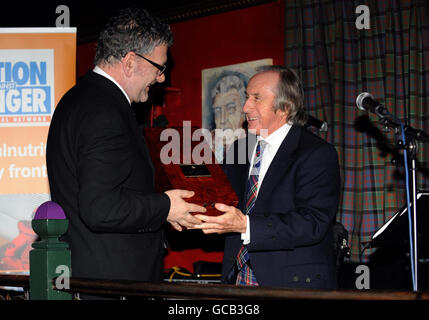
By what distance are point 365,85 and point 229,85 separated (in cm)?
132

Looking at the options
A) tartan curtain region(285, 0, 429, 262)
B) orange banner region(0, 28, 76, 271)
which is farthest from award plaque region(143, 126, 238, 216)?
tartan curtain region(285, 0, 429, 262)

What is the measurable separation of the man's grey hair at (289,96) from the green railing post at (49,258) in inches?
53.9

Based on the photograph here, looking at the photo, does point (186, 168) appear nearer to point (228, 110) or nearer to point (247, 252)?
point (247, 252)

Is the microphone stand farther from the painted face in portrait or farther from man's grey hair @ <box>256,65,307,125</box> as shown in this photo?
the painted face in portrait

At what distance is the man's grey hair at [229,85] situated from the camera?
4.97m

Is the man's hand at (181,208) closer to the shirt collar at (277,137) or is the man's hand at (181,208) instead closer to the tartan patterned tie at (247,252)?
the tartan patterned tie at (247,252)

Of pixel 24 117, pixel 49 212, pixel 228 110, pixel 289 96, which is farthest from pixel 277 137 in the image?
pixel 228 110

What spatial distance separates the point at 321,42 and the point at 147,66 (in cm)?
240

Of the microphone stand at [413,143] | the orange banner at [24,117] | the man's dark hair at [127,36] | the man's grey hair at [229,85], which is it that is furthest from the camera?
the man's grey hair at [229,85]

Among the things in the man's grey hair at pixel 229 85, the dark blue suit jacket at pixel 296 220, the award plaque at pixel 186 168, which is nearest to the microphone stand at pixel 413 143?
the dark blue suit jacket at pixel 296 220

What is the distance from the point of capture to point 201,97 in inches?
210

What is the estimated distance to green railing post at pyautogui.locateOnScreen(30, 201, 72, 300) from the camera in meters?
1.84

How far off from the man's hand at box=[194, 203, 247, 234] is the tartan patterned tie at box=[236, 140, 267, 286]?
270 millimetres

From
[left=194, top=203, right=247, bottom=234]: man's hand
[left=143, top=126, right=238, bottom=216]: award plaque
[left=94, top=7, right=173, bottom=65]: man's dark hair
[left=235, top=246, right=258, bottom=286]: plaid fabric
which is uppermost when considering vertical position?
[left=94, top=7, right=173, bottom=65]: man's dark hair
